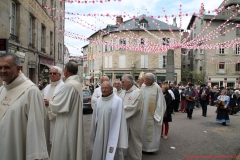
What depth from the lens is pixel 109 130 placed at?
4188 mm

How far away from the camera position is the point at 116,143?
407 centimetres

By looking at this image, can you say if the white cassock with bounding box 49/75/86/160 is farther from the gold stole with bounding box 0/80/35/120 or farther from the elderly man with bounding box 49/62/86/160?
the gold stole with bounding box 0/80/35/120

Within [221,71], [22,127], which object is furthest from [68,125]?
[221,71]

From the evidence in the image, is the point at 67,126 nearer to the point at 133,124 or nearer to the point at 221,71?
the point at 133,124

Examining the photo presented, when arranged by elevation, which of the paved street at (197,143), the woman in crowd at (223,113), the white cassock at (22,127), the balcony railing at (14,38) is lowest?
the paved street at (197,143)

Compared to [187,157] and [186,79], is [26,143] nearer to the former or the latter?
[187,157]

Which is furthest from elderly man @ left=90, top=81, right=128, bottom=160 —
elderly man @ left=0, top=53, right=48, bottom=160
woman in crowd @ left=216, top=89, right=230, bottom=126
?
woman in crowd @ left=216, top=89, right=230, bottom=126

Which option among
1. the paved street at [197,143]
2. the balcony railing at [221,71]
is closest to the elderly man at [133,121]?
the paved street at [197,143]

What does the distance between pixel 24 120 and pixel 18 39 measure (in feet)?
37.8

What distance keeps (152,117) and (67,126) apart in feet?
9.18

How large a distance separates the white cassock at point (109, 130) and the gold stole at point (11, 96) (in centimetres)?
183

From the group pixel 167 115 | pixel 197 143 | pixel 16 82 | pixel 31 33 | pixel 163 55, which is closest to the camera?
pixel 16 82

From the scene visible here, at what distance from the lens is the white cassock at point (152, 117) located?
5.84 meters

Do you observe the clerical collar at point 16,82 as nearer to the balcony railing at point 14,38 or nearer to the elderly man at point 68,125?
the elderly man at point 68,125
